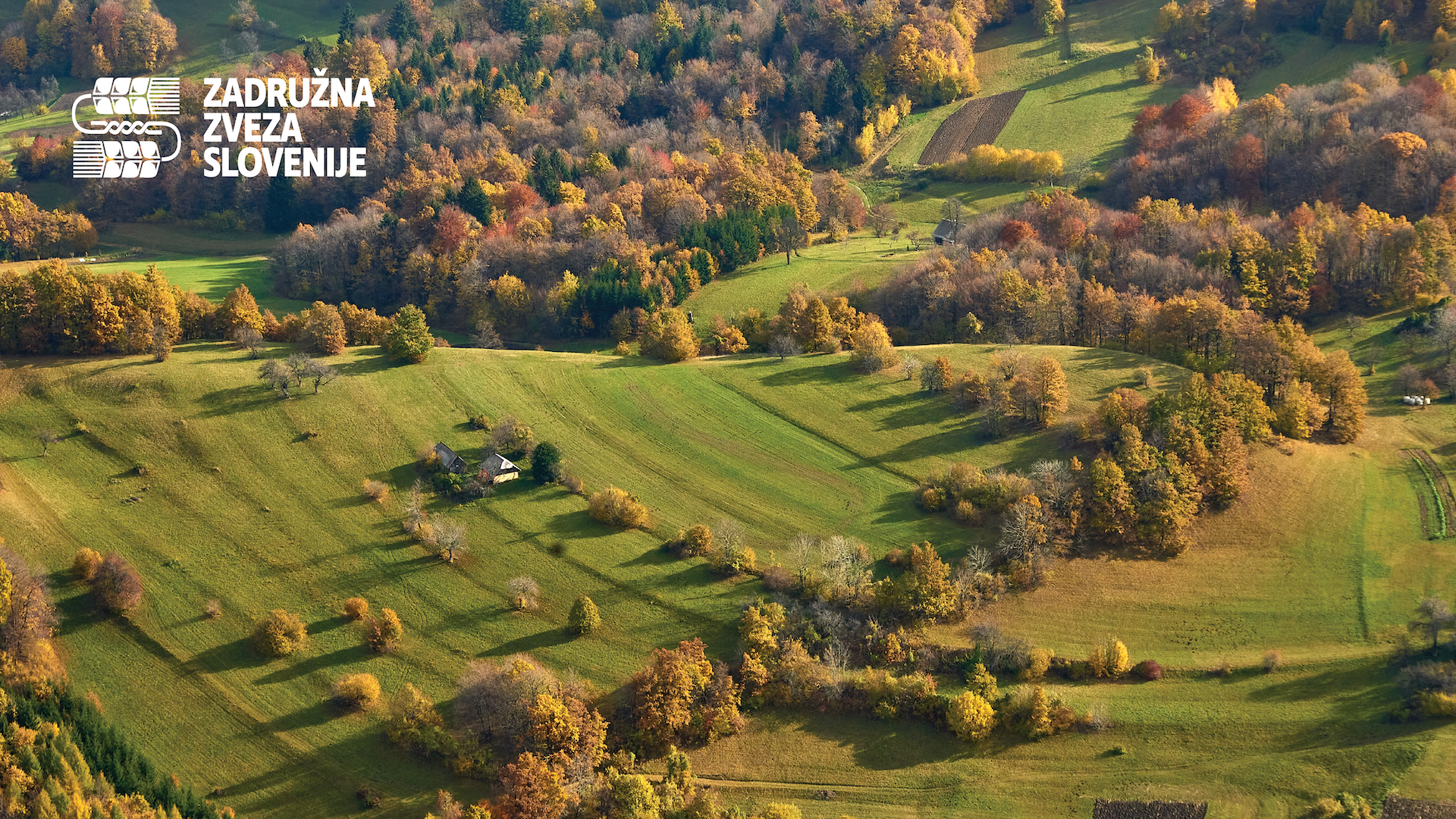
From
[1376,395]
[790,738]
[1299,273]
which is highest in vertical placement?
[1299,273]

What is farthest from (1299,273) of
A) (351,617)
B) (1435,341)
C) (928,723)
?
(351,617)

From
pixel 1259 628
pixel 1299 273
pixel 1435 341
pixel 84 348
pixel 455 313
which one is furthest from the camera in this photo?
pixel 455 313

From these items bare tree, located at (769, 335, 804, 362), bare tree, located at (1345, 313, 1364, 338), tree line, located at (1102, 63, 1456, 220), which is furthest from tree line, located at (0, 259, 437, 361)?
tree line, located at (1102, 63, 1456, 220)

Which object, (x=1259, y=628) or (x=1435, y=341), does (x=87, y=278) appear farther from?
(x=1435, y=341)

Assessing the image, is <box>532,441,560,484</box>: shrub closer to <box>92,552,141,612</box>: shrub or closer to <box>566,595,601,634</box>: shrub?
<box>566,595,601,634</box>: shrub

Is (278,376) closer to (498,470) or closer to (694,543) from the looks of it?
(498,470)

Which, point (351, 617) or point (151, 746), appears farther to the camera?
point (351, 617)

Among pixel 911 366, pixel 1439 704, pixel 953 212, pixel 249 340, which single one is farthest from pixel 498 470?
pixel 953 212
